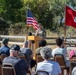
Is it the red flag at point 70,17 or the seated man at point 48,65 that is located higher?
the red flag at point 70,17

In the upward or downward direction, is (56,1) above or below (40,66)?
above

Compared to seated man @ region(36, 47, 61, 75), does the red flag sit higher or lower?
higher

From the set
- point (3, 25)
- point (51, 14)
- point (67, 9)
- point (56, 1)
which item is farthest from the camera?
point (51, 14)

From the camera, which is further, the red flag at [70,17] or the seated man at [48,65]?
the red flag at [70,17]

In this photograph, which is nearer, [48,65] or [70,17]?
[48,65]

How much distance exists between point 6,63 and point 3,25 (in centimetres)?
4018

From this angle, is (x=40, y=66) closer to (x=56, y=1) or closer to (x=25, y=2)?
(x=56, y=1)

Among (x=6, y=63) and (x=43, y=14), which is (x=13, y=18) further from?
(x=6, y=63)

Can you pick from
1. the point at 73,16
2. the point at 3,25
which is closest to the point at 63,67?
the point at 73,16

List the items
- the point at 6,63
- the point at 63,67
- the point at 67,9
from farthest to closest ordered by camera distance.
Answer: the point at 67,9, the point at 63,67, the point at 6,63

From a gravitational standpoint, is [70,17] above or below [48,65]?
above

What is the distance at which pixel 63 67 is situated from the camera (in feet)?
30.8

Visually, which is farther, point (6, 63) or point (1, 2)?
point (1, 2)

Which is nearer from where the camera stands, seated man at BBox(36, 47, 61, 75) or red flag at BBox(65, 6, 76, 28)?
seated man at BBox(36, 47, 61, 75)
